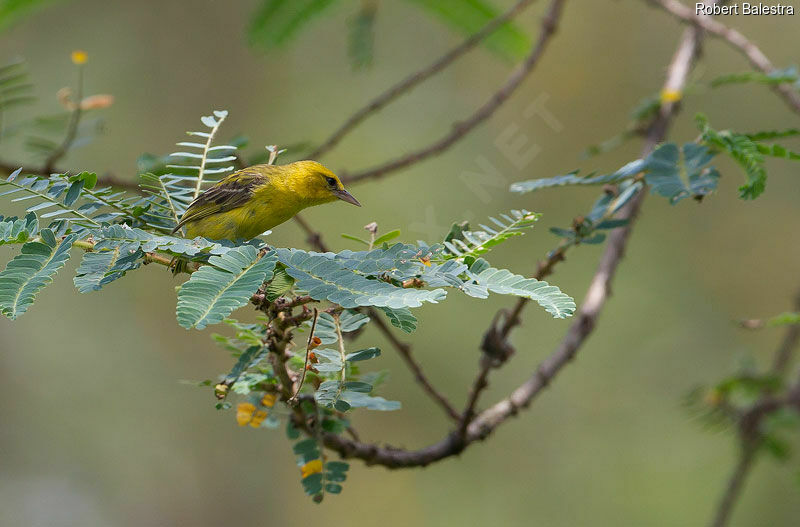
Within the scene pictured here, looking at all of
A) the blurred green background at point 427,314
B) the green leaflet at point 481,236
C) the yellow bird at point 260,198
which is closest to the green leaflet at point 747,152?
the green leaflet at point 481,236

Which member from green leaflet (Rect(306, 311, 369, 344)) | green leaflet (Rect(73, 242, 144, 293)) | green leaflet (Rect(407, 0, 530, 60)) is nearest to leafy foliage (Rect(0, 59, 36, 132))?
green leaflet (Rect(73, 242, 144, 293))

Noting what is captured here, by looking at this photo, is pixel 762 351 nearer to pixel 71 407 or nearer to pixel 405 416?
pixel 405 416

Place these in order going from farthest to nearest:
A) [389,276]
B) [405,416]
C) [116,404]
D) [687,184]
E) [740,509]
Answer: [116,404] < [405,416] < [740,509] < [687,184] < [389,276]

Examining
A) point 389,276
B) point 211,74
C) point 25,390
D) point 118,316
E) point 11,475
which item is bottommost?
point 11,475

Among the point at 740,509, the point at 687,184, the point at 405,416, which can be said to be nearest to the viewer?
the point at 687,184

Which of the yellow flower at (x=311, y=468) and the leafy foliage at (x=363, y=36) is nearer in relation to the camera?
the yellow flower at (x=311, y=468)

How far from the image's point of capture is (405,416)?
758 centimetres

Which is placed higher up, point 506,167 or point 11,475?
point 506,167

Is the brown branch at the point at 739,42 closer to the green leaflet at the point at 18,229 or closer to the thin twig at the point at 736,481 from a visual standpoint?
the thin twig at the point at 736,481

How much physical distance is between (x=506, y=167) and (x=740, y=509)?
395 centimetres

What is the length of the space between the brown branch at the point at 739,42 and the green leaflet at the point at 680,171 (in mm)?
1083

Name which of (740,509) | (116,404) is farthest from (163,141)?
(740,509)

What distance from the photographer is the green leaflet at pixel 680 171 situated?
1.89 m

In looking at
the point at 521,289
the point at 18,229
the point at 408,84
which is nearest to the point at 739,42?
the point at 408,84
